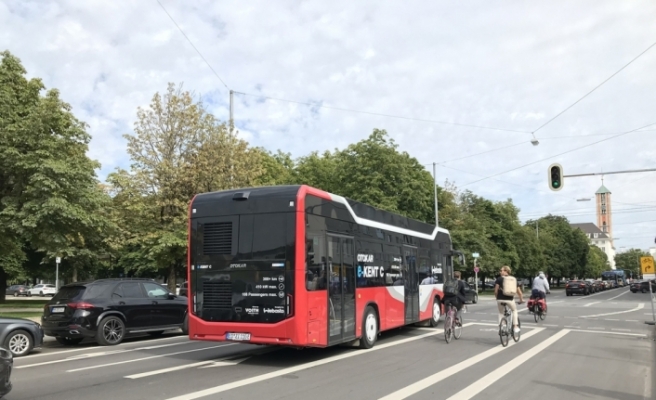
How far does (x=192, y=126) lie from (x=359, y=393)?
20713 mm

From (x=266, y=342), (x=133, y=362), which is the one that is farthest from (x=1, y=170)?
Answer: (x=266, y=342)

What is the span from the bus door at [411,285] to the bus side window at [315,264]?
4.67 meters

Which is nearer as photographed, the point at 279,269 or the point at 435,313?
the point at 279,269

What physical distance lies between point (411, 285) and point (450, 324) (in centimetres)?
167

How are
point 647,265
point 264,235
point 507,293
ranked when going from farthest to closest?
point 647,265 → point 507,293 → point 264,235

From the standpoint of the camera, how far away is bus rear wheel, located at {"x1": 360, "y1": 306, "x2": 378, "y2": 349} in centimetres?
1170

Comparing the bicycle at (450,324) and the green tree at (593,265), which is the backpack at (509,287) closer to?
the bicycle at (450,324)

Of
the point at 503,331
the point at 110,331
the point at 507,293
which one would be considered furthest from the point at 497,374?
the point at 110,331

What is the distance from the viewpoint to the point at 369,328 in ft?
39.3

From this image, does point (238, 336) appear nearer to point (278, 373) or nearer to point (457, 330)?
point (278, 373)

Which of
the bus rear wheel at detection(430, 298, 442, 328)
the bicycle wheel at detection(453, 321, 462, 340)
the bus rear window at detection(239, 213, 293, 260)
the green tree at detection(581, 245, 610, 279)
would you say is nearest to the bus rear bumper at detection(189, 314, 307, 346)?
the bus rear window at detection(239, 213, 293, 260)

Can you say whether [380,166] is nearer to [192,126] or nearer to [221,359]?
[192,126]

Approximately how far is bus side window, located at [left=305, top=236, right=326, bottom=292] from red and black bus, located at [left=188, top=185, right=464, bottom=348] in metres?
0.02

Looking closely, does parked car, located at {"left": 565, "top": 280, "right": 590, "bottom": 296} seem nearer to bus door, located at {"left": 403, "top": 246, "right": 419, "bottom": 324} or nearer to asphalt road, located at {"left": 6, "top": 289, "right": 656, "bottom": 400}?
asphalt road, located at {"left": 6, "top": 289, "right": 656, "bottom": 400}
